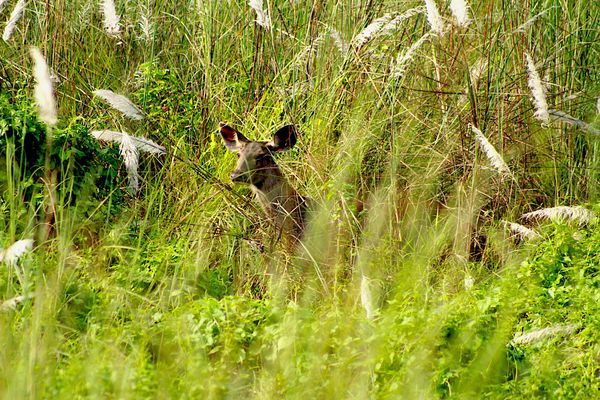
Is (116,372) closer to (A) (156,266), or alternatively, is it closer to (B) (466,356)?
(B) (466,356)

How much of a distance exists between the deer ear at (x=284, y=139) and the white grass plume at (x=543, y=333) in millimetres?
2213

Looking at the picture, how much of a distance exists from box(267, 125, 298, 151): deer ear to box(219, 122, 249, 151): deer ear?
0.54 feet

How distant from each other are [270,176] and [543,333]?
2.52m

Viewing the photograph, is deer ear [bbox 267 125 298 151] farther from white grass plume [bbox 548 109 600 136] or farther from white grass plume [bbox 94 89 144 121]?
white grass plume [bbox 548 109 600 136]

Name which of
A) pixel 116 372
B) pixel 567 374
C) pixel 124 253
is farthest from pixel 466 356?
pixel 124 253

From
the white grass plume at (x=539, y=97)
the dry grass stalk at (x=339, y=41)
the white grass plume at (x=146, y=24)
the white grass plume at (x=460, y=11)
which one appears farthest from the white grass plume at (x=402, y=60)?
the white grass plume at (x=146, y=24)

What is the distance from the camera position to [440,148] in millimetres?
6582

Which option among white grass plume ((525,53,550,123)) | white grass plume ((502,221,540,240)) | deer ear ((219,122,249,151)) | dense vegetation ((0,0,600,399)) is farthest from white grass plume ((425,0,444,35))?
deer ear ((219,122,249,151))

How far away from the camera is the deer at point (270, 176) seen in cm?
639

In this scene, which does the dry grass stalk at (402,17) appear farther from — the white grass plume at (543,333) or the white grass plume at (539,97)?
the white grass plume at (543,333)

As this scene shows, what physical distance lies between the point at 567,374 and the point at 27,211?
284 cm

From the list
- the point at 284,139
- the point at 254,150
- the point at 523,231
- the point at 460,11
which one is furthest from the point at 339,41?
the point at 523,231

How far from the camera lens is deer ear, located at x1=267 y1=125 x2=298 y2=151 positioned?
637 cm

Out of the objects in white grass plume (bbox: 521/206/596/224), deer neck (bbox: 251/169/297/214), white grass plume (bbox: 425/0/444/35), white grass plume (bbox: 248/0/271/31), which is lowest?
white grass plume (bbox: 521/206/596/224)
